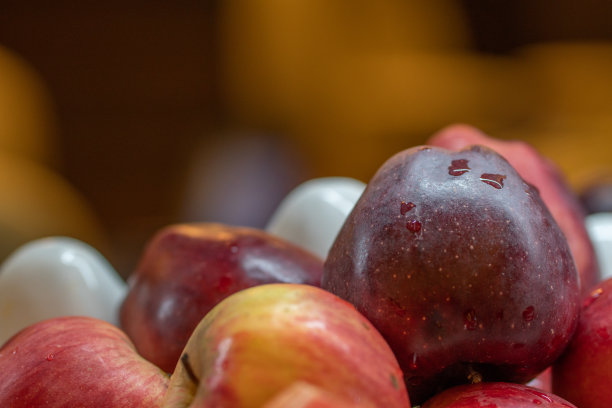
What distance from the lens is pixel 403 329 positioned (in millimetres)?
369

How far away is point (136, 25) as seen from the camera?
2.67 m

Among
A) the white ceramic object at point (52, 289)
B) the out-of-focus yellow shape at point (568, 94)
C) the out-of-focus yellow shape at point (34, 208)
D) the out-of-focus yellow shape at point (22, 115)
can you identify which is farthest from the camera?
the out-of-focus yellow shape at point (568, 94)

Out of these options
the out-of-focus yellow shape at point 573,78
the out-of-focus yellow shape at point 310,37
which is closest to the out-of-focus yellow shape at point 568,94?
the out-of-focus yellow shape at point 573,78

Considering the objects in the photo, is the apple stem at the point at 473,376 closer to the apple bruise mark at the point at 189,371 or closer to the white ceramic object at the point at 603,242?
the apple bruise mark at the point at 189,371

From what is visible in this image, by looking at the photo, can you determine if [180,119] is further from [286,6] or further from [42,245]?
[42,245]

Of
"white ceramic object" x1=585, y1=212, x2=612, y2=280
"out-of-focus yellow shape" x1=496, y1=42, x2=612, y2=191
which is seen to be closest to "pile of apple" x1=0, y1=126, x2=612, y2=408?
"white ceramic object" x1=585, y1=212, x2=612, y2=280

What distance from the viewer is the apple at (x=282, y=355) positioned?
0.30 meters

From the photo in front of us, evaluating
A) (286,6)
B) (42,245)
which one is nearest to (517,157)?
(42,245)

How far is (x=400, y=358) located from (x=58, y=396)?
21 centimetres

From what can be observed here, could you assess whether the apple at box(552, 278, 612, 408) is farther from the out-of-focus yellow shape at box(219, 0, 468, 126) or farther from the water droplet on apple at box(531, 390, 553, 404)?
the out-of-focus yellow shape at box(219, 0, 468, 126)

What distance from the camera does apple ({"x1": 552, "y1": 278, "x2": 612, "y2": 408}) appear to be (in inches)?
15.9

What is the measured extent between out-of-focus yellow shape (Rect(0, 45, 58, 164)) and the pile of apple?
1.76 metres

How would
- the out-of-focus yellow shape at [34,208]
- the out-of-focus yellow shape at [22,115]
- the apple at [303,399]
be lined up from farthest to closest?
the out-of-focus yellow shape at [22,115]
the out-of-focus yellow shape at [34,208]
the apple at [303,399]

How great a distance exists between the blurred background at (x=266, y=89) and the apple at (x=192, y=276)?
5.72 ft
